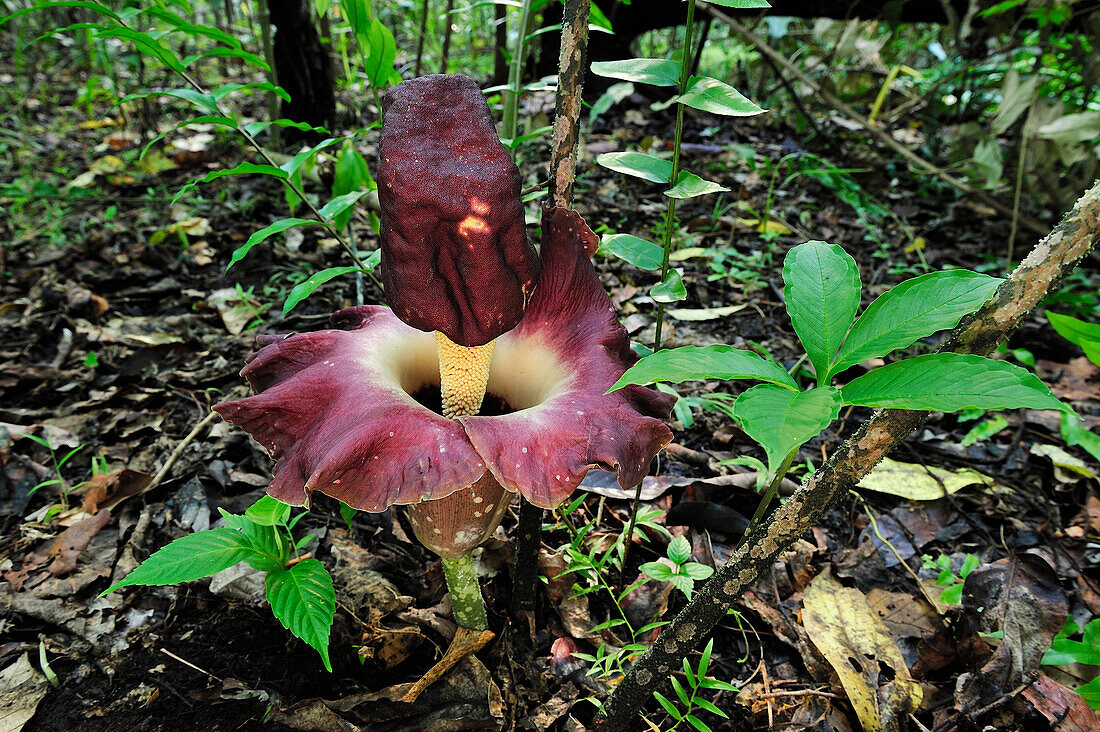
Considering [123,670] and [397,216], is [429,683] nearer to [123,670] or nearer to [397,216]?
[123,670]

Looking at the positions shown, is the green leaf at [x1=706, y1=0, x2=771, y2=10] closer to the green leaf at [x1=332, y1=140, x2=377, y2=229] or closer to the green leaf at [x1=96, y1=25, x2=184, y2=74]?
the green leaf at [x1=332, y1=140, x2=377, y2=229]

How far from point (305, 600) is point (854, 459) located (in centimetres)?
126

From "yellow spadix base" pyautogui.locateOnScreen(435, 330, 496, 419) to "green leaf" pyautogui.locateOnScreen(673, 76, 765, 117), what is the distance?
27.2 inches

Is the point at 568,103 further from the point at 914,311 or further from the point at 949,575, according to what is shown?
the point at 949,575

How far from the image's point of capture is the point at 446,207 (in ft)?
4.33

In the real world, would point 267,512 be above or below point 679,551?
above

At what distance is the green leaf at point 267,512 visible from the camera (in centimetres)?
161

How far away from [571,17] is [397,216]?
24.5 inches

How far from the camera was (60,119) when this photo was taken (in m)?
6.75

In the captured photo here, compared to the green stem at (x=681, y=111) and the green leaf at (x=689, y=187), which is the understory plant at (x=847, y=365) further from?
the green stem at (x=681, y=111)

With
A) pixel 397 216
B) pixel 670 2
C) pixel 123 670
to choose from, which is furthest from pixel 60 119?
pixel 397 216

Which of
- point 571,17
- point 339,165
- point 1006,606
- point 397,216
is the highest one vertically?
point 571,17

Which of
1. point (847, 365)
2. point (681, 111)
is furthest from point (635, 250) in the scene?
point (847, 365)

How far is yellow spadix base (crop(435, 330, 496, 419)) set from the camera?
157cm
